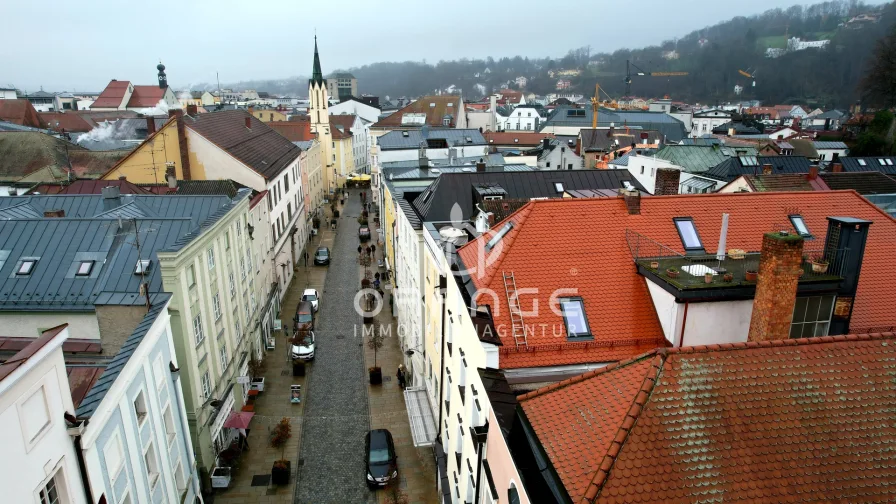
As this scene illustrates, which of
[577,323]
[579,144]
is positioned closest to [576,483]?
[577,323]

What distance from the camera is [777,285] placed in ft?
44.0

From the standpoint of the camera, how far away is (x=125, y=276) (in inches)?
767

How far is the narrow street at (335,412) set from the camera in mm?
22594

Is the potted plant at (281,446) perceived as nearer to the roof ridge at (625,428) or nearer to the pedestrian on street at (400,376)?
the pedestrian on street at (400,376)

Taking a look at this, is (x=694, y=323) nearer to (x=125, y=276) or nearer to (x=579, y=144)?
(x=125, y=276)

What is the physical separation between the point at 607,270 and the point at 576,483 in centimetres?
899

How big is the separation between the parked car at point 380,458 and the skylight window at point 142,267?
1140 centimetres

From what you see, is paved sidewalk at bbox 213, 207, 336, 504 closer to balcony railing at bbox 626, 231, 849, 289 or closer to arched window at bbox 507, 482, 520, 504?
arched window at bbox 507, 482, 520, 504

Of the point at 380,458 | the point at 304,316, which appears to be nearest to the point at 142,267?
the point at 380,458

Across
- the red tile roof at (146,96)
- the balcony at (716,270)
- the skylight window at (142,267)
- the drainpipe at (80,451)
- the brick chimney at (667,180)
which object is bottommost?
the drainpipe at (80,451)

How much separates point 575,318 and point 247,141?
118 feet

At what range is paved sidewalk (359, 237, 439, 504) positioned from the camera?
884 inches

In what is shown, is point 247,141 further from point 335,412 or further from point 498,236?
point 498,236

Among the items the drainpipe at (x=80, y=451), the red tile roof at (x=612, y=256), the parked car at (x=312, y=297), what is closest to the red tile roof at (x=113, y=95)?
the parked car at (x=312, y=297)
